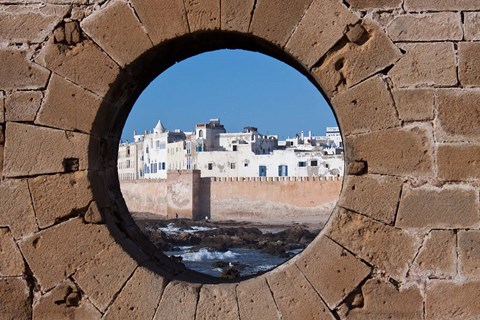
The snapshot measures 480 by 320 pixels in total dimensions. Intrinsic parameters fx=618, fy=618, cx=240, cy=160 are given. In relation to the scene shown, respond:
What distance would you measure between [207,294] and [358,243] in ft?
3.23

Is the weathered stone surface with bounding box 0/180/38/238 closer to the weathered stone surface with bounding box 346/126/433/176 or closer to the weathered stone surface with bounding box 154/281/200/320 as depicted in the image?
the weathered stone surface with bounding box 154/281/200/320

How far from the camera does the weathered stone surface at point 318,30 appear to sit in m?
3.84

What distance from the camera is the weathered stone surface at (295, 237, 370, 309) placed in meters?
3.76

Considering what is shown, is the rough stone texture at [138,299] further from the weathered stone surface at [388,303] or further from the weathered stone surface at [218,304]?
the weathered stone surface at [388,303]

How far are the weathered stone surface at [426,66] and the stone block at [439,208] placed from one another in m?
0.66

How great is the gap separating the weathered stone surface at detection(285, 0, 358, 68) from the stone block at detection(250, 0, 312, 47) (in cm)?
4

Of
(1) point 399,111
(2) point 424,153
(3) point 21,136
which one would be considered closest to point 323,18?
(1) point 399,111

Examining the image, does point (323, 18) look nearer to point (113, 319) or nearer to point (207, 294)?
point (207, 294)

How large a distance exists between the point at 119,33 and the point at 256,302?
74.8 inches

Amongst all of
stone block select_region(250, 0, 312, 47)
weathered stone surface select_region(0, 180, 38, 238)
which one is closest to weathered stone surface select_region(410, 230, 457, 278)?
stone block select_region(250, 0, 312, 47)

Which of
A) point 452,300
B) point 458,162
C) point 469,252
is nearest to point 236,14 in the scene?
point 458,162

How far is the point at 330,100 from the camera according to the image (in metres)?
3.89

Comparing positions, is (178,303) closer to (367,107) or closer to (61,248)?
(61,248)

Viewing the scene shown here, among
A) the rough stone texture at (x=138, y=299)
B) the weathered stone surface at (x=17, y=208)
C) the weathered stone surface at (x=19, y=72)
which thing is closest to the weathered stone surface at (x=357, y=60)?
the rough stone texture at (x=138, y=299)
